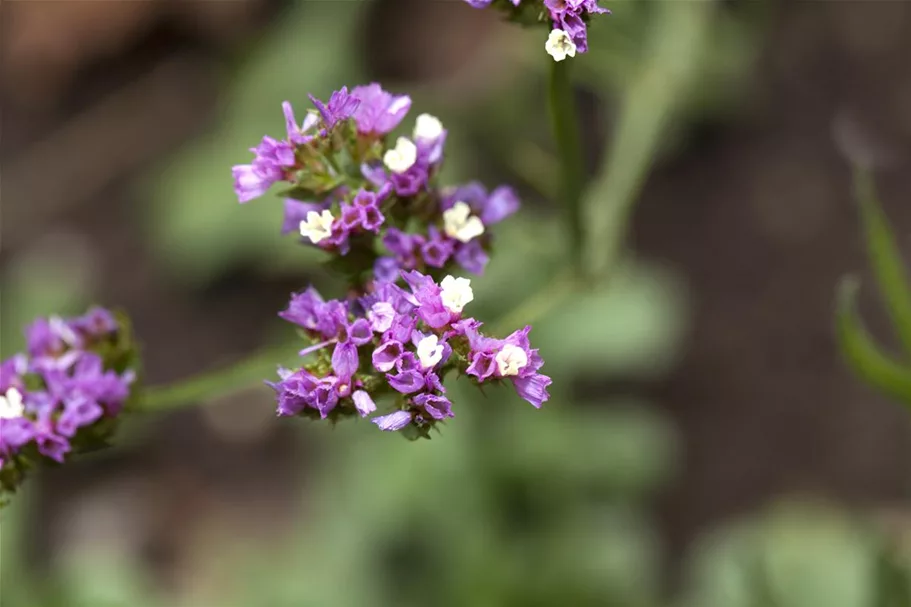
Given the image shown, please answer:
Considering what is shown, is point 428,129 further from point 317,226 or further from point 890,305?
point 890,305

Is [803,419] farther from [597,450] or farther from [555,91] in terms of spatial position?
[555,91]

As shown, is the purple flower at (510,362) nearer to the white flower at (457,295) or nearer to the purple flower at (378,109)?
the white flower at (457,295)

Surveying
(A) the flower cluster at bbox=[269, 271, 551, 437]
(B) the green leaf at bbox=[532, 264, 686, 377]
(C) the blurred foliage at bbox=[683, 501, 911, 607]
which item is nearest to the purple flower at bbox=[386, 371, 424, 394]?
(A) the flower cluster at bbox=[269, 271, 551, 437]

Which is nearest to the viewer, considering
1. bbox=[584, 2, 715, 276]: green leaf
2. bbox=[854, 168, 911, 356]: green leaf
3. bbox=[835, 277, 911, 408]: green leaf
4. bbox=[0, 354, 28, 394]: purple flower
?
bbox=[0, 354, 28, 394]: purple flower

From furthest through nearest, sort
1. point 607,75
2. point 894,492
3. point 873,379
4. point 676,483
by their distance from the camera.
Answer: point 676,483 → point 894,492 → point 607,75 → point 873,379

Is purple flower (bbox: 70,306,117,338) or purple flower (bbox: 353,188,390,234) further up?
purple flower (bbox: 353,188,390,234)

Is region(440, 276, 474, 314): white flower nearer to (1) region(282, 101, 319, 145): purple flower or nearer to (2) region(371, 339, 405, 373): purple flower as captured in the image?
(2) region(371, 339, 405, 373): purple flower

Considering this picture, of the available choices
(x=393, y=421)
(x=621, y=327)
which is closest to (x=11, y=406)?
(x=393, y=421)

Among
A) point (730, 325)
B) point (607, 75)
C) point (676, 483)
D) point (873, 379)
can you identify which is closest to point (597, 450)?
point (676, 483)
